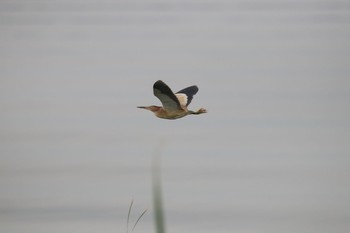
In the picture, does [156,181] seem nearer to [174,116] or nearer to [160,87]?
[160,87]

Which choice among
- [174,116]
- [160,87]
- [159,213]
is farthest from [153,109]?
[159,213]

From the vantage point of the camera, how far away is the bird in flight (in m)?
1.27

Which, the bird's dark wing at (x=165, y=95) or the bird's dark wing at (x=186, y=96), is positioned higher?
the bird's dark wing at (x=186, y=96)

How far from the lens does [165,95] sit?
1.30m

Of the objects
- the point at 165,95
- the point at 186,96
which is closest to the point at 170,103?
the point at 165,95

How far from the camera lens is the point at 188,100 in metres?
1.53

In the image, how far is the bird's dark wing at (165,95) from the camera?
4.15 feet

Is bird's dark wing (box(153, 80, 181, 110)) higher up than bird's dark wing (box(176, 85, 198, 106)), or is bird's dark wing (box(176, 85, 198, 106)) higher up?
bird's dark wing (box(176, 85, 198, 106))

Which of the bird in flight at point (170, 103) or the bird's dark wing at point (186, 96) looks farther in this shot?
the bird's dark wing at point (186, 96)

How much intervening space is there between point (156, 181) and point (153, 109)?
0.79m

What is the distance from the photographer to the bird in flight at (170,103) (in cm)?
127

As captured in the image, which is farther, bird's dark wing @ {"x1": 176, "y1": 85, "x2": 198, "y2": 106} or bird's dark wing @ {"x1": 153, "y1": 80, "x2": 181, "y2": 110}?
bird's dark wing @ {"x1": 176, "y1": 85, "x2": 198, "y2": 106}

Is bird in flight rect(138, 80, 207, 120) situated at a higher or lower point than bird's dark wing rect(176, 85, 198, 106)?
lower

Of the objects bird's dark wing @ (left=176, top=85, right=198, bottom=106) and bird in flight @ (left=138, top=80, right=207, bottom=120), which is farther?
bird's dark wing @ (left=176, top=85, right=198, bottom=106)
